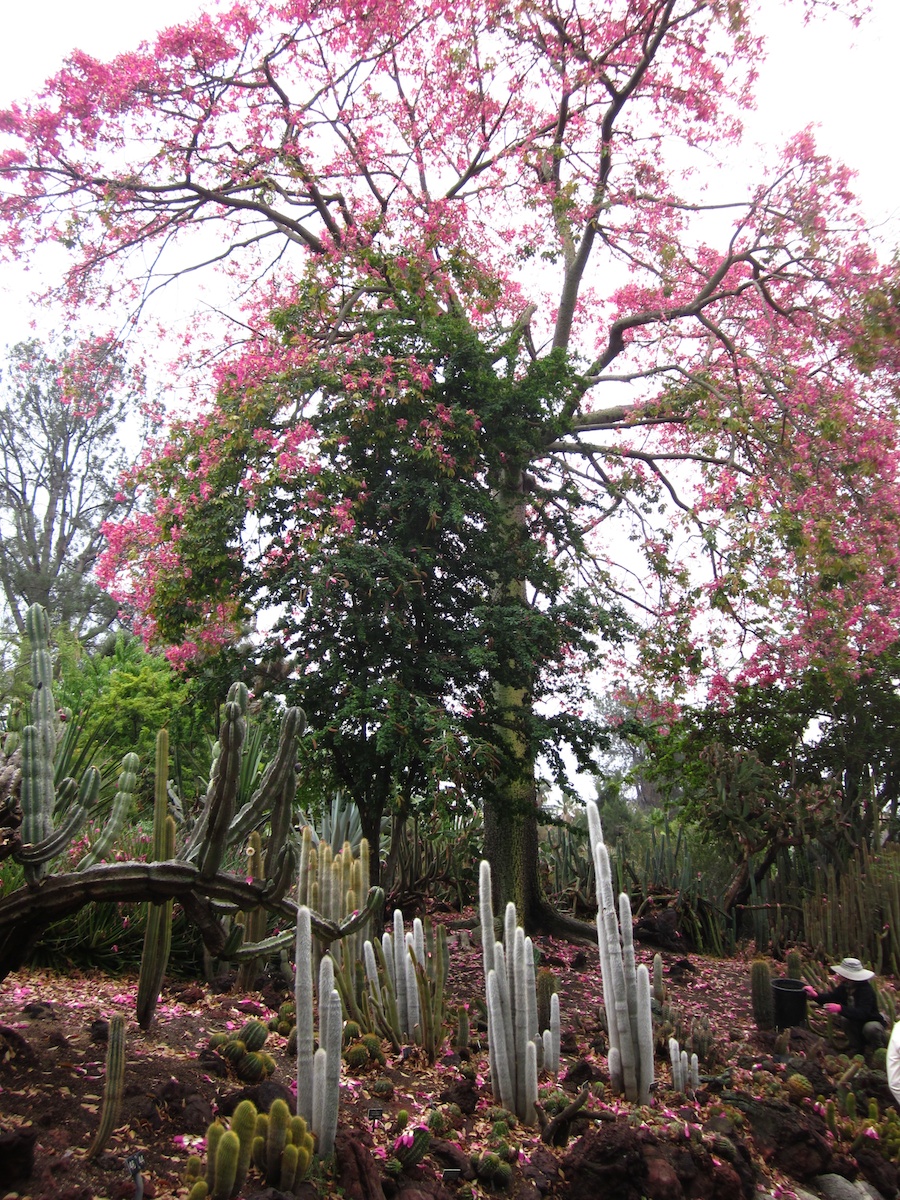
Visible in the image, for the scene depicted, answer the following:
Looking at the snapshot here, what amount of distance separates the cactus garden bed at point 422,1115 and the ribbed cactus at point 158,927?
Result: 184 mm

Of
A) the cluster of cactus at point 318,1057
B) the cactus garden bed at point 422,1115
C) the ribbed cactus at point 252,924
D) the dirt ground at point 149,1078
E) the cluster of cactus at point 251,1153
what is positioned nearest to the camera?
the cluster of cactus at point 251,1153

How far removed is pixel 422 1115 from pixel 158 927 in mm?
1451

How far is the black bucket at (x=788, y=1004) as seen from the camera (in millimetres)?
6121

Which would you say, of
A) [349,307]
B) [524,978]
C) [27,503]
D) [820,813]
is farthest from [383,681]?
[27,503]

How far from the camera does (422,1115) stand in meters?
3.94

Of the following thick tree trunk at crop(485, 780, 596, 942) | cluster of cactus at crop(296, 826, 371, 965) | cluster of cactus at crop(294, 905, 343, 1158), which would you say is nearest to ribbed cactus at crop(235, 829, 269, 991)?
cluster of cactus at crop(296, 826, 371, 965)

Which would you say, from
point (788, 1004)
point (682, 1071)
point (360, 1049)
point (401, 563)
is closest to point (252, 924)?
point (360, 1049)

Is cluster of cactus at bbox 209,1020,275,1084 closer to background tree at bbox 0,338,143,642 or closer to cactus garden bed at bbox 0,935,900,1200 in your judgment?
cactus garden bed at bbox 0,935,900,1200

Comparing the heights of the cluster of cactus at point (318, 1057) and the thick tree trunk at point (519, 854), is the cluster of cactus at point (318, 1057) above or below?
below

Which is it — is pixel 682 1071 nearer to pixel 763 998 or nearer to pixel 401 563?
pixel 763 998

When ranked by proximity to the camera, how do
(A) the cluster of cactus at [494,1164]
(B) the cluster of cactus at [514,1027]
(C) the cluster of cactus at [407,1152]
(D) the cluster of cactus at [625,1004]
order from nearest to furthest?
(C) the cluster of cactus at [407,1152]
(A) the cluster of cactus at [494,1164]
(B) the cluster of cactus at [514,1027]
(D) the cluster of cactus at [625,1004]

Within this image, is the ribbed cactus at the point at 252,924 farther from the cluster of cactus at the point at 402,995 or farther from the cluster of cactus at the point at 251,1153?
the cluster of cactus at the point at 251,1153

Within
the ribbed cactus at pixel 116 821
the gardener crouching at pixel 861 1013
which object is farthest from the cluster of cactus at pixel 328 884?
the gardener crouching at pixel 861 1013

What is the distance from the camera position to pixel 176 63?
29.1 ft
